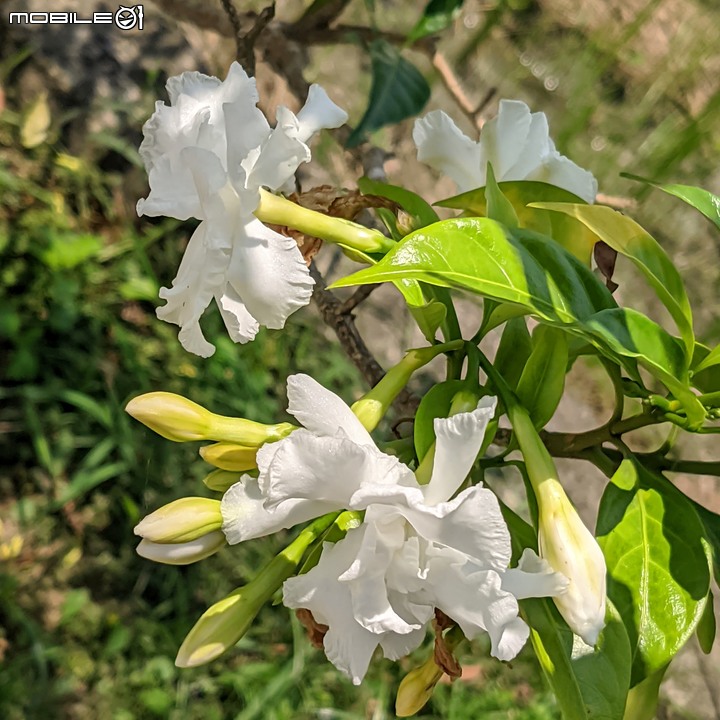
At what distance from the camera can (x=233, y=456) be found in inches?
18.5

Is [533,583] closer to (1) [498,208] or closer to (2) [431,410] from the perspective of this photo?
(2) [431,410]

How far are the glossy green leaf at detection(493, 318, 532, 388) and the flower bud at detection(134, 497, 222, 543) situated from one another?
0.76ft

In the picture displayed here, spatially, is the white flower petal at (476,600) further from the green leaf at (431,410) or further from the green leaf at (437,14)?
the green leaf at (437,14)

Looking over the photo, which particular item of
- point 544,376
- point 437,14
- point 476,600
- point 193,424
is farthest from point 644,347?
point 437,14

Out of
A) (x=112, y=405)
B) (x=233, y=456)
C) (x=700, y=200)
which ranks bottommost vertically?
(x=112, y=405)

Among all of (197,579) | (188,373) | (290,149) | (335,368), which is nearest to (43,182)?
(188,373)

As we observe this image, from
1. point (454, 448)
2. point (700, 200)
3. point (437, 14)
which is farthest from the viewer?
point (437, 14)

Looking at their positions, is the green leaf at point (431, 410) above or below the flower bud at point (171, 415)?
above

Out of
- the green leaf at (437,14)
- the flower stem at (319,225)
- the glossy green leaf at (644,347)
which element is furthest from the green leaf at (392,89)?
the glossy green leaf at (644,347)

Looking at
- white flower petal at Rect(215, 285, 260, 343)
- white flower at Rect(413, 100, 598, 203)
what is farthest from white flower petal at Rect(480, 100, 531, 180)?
white flower petal at Rect(215, 285, 260, 343)

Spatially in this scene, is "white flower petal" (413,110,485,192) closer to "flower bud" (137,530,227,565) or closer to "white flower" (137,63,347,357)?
"white flower" (137,63,347,357)

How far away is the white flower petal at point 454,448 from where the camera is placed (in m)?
0.39

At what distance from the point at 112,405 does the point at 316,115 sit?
39.2 inches

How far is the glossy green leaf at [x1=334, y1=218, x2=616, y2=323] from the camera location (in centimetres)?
40
